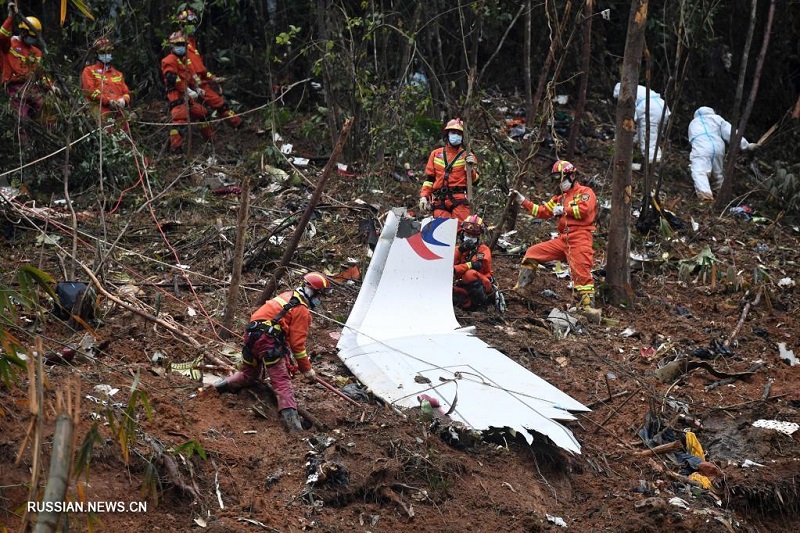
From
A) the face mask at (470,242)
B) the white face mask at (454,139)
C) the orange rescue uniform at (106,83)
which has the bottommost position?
the face mask at (470,242)

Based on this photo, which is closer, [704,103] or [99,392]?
[99,392]

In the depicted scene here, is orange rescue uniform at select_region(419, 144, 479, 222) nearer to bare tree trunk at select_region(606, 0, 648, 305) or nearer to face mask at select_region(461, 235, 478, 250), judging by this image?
face mask at select_region(461, 235, 478, 250)

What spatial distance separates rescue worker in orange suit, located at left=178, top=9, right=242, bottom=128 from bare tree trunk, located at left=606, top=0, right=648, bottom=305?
4869 mm

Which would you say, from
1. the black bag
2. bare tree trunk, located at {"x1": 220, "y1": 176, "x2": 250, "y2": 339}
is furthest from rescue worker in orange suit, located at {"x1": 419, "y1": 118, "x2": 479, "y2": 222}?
the black bag

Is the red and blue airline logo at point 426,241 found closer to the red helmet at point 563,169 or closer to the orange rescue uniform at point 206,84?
the red helmet at point 563,169

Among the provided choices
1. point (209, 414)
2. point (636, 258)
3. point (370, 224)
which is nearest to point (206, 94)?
point (370, 224)

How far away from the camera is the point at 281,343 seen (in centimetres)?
589

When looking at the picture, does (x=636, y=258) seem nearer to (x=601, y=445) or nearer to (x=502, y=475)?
(x=601, y=445)

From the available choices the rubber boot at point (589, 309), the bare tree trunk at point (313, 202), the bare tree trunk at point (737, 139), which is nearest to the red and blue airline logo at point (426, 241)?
the bare tree trunk at point (313, 202)

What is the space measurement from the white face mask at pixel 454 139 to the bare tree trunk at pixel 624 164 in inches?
61.7

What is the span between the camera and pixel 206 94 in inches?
465

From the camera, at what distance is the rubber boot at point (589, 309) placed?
8.66 m

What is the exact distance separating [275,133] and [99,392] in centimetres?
642

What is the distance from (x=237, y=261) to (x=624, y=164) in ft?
13.8
